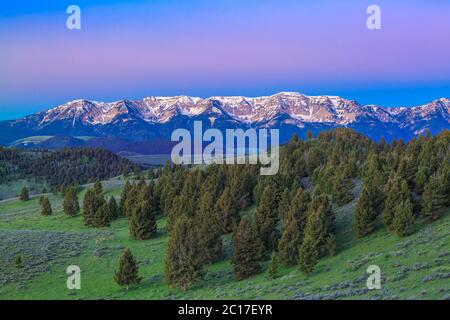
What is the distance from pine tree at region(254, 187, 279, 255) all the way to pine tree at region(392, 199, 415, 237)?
1551cm

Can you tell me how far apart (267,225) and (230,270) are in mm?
8286

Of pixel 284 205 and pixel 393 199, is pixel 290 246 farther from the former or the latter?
pixel 393 199

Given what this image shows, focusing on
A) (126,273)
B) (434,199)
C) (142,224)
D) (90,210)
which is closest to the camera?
(126,273)

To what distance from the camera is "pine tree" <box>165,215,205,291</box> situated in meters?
51.7

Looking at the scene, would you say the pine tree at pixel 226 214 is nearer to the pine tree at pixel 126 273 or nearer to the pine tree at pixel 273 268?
the pine tree at pixel 273 268

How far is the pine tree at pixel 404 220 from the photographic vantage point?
174 feet

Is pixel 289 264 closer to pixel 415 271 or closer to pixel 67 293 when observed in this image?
pixel 415 271

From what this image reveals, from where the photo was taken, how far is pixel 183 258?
52.8m

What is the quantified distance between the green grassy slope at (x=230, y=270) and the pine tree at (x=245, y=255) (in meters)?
1.56

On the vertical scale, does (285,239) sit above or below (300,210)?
below

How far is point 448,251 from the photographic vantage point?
43.0 m
